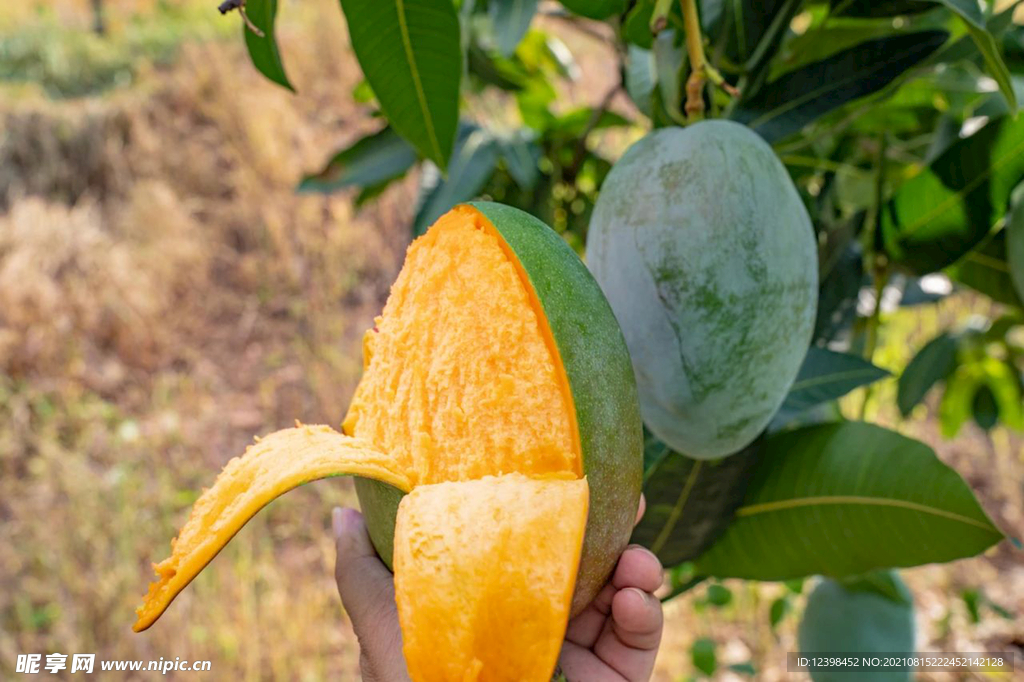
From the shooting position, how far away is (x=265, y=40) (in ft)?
2.03

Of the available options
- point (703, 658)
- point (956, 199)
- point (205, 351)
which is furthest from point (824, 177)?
point (205, 351)

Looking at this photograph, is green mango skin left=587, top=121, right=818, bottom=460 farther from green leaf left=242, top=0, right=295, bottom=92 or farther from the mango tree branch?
green leaf left=242, top=0, right=295, bottom=92

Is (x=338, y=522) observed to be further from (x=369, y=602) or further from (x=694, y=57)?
(x=694, y=57)

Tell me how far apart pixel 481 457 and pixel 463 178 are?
1.93 ft

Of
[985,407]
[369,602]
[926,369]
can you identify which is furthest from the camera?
[985,407]

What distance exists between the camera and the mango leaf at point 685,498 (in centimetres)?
82

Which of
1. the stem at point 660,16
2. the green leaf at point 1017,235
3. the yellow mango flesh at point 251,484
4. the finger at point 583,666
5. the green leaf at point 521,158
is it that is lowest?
the finger at point 583,666

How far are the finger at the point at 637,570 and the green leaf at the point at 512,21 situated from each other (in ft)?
1.58

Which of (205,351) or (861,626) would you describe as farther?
(205,351)

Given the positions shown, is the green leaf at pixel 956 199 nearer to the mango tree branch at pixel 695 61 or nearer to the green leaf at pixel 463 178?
the mango tree branch at pixel 695 61

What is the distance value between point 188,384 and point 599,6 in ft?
8.95

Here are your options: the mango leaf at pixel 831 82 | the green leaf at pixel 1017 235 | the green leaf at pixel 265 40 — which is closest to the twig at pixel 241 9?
the green leaf at pixel 265 40

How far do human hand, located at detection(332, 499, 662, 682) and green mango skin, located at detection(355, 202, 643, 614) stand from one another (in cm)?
9

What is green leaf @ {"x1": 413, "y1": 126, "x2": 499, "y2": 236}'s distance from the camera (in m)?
1.02
